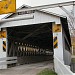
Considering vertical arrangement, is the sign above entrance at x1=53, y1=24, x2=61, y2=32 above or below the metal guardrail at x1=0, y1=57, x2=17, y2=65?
above

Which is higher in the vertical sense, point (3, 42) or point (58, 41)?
point (58, 41)

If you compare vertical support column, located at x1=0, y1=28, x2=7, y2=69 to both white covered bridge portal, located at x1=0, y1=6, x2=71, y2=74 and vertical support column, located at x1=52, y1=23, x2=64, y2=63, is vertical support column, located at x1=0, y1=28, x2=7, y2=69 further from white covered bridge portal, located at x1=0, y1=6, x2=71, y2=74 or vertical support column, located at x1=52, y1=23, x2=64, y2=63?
vertical support column, located at x1=52, y1=23, x2=64, y2=63

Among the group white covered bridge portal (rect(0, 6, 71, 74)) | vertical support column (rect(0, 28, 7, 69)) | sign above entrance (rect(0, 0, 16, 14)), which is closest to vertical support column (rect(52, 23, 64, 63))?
white covered bridge portal (rect(0, 6, 71, 74))

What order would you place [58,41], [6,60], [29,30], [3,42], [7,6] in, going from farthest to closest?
[29,30], [3,42], [6,60], [58,41], [7,6]

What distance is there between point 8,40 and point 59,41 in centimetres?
449

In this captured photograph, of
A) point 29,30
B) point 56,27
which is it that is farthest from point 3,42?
point 56,27

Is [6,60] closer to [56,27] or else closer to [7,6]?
[56,27]

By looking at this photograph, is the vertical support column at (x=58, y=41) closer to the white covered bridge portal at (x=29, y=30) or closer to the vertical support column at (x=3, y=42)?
the white covered bridge portal at (x=29, y=30)

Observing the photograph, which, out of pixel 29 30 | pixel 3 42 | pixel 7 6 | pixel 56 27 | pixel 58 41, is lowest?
pixel 3 42

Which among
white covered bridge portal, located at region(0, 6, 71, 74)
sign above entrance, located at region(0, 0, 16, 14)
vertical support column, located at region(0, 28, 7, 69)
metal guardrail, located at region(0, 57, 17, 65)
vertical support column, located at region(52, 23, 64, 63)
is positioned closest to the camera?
sign above entrance, located at region(0, 0, 16, 14)

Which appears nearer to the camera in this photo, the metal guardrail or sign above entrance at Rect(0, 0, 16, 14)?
sign above entrance at Rect(0, 0, 16, 14)

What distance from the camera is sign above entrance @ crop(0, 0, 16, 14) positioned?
12523 millimetres

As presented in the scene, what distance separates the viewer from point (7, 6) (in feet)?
41.9

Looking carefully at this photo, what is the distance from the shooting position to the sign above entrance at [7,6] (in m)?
12.5
